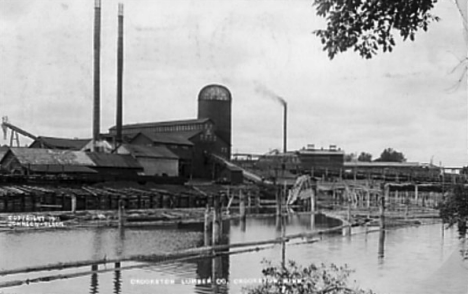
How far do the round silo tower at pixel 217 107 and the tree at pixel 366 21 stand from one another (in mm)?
25011

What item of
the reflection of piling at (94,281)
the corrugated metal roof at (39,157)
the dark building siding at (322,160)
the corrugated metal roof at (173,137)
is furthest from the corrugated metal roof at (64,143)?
the reflection of piling at (94,281)

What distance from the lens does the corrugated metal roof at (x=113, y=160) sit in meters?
24.9

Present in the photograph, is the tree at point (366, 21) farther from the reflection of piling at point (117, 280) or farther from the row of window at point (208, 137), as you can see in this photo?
the row of window at point (208, 137)

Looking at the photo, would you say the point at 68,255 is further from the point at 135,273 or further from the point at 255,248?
the point at 255,248

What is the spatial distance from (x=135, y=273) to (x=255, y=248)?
3.52m

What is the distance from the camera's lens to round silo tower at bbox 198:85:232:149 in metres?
29.0

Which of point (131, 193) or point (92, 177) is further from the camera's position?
point (131, 193)

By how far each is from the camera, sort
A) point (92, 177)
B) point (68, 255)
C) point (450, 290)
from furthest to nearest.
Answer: point (92, 177), point (68, 255), point (450, 290)

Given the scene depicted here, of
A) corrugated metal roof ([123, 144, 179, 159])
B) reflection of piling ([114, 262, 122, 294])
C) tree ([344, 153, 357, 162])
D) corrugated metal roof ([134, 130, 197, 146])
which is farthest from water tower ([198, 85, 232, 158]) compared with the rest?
reflection of piling ([114, 262, 122, 294])

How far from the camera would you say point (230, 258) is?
10195 mm

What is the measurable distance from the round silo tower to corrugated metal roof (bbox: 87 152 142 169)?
4472 millimetres

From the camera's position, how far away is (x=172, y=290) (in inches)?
278

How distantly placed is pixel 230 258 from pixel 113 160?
54.3 ft

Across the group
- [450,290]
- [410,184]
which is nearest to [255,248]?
[450,290]
